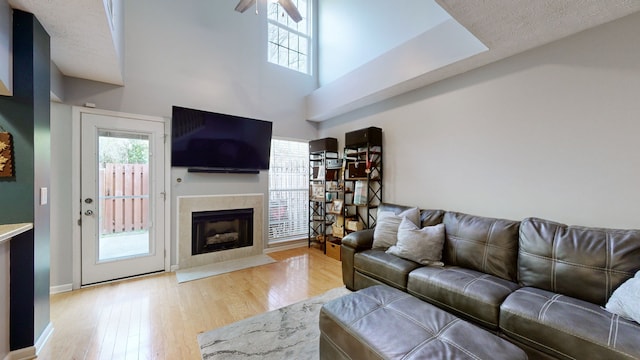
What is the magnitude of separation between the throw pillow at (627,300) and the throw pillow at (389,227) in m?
1.50

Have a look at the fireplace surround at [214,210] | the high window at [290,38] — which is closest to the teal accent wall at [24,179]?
the fireplace surround at [214,210]

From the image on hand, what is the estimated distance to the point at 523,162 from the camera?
7.76ft

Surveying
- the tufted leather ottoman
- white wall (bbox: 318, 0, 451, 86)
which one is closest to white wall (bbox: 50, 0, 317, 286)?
white wall (bbox: 318, 0, 451, 86)

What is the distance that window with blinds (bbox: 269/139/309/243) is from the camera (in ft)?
14.7

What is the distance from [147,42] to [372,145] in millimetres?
3337

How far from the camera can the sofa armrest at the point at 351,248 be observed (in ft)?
9.26

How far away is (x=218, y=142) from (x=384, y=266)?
283 cm

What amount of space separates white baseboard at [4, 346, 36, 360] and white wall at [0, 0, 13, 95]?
1.80 m

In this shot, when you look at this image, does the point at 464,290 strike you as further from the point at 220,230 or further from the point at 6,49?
the point at 6,49

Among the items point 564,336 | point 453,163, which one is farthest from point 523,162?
point 564,336

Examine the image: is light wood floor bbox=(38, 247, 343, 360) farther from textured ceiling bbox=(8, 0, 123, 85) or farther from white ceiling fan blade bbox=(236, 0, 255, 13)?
white ceiling fan blade bbox=(236, 0, 255, 13)

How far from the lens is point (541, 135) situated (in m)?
2.26

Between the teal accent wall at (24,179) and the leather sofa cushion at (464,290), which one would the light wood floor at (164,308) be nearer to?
the teal accent wall at (24,179)

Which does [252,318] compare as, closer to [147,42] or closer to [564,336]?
[564,336]
